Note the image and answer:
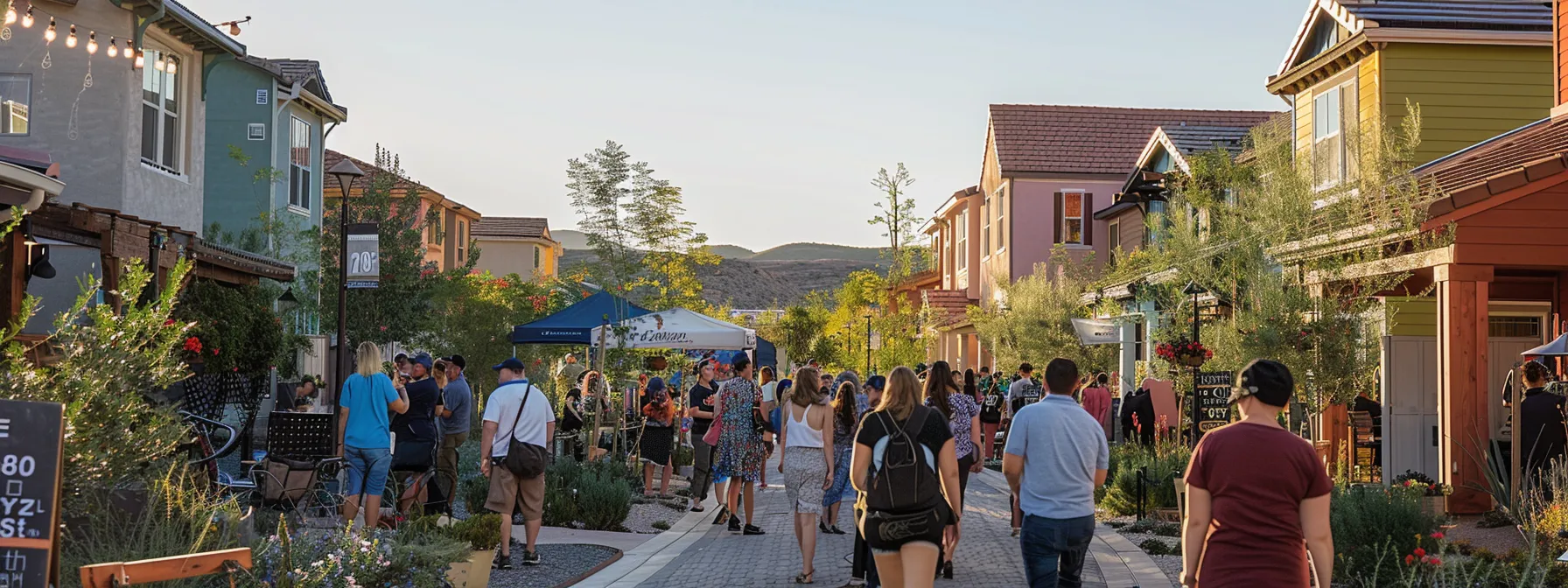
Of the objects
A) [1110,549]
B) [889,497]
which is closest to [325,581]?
[889,497]

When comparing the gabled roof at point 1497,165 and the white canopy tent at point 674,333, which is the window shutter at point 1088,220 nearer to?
the gabled roof at point 1497,165

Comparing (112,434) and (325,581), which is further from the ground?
(112,434)

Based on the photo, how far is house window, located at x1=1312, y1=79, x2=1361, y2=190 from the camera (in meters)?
20.8

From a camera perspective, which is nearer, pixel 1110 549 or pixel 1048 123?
pixel 1110 549

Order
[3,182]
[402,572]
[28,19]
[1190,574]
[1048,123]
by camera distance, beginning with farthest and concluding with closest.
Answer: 1. [1048,123]
2. [28,19]
3. [3,182]
4. [402,572]
5. [1190,574]

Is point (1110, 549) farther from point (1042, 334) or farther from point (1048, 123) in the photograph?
point (1048, 123)

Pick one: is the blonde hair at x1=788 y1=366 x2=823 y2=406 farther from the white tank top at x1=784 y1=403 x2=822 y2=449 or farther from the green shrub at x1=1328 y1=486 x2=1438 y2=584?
Answer: the green shrub at x1=1328 y1=486 x2=1438 y2=584

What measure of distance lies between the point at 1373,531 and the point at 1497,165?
6.68 metres

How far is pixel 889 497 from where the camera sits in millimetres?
7992

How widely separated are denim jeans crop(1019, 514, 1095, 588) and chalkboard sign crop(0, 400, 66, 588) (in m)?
4.88

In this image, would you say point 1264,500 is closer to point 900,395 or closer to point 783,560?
point 900,395

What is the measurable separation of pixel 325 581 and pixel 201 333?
414 inches

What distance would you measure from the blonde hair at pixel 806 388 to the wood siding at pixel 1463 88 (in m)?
11.3

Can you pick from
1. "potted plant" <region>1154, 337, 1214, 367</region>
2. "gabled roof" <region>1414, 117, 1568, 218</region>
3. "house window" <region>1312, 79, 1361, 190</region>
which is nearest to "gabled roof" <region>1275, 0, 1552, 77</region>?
"house window" <region>1312, 79, 1361, 190</region>
